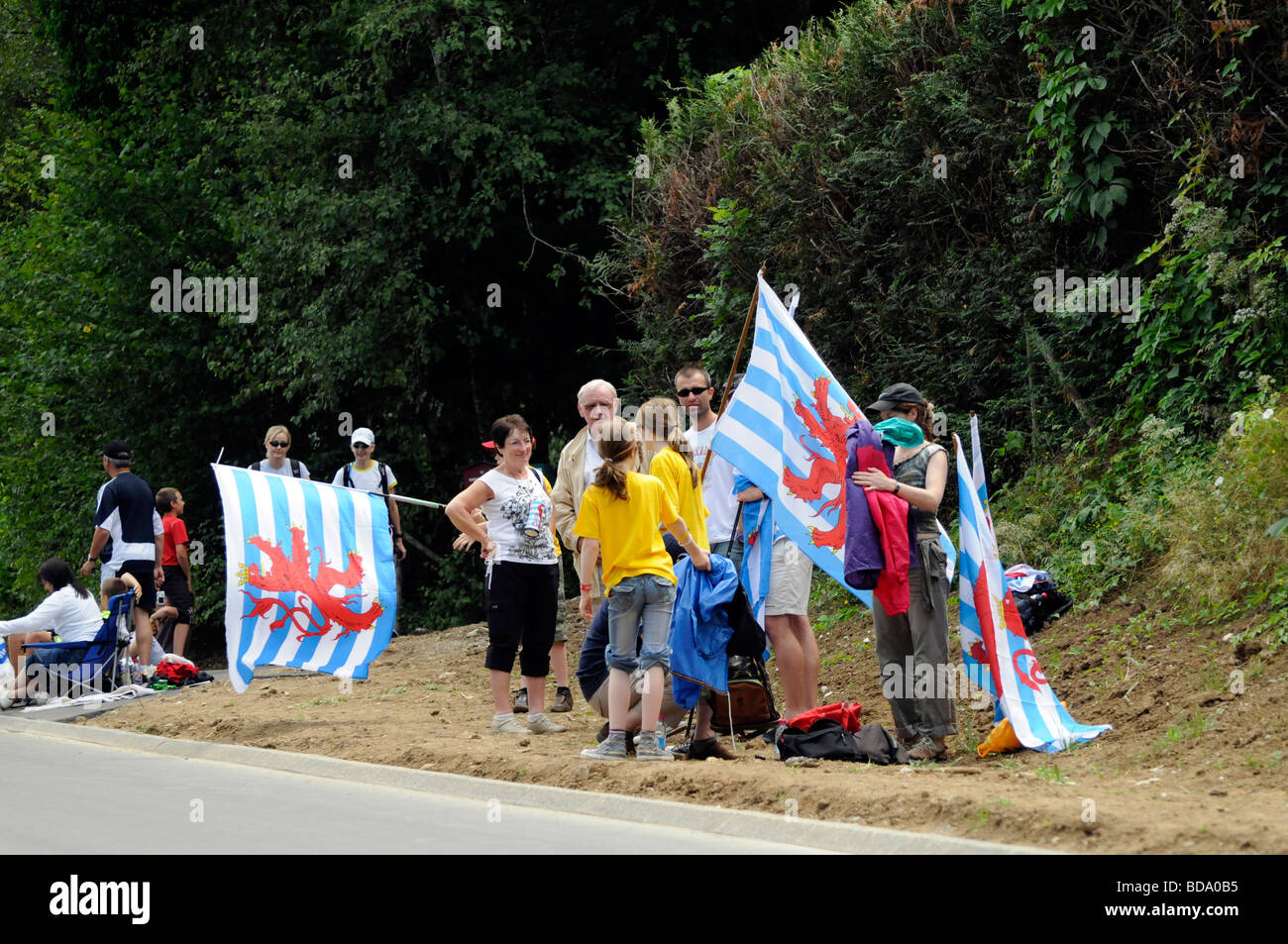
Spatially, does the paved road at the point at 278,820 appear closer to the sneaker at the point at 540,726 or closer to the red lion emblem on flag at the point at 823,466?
the sneaker at the point at 540,726

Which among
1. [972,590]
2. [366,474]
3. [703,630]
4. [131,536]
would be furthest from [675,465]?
[131,536]

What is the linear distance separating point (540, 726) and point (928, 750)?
292 centimetres

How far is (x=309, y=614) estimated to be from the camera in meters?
11.7

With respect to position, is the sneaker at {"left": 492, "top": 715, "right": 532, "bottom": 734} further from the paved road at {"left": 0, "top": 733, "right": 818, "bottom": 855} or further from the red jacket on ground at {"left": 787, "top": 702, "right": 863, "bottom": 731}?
the red jacket on ground at {"left": 787, "top": 702, "right": 863, "bottom": 731}

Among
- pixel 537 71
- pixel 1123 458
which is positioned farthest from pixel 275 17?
pixel 1123 458

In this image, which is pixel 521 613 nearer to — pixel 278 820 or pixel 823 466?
pixel 823 466

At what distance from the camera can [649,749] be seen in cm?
862

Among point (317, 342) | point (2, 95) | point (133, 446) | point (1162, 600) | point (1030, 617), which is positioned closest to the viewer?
point (1162, 600)

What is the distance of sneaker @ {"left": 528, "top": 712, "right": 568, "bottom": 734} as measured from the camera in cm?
1020

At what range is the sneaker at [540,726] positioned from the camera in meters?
10.2

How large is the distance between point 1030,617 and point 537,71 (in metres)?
13.0

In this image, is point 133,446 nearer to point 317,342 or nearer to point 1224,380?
point 317,342

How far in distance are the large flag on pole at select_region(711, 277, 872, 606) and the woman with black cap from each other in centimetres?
26

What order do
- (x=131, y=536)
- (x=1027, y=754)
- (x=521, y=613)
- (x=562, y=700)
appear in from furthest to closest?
1. (x=131, y=536)
2. (x=562, y=700)
3. (x=521, y=613)
4. (x=1027, y=754)
